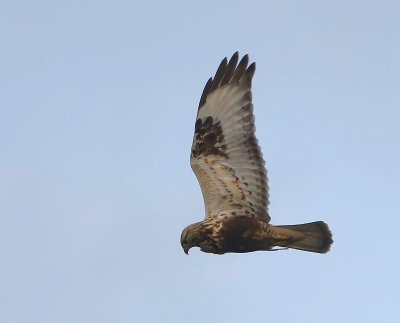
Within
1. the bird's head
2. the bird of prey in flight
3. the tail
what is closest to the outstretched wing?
the bird of prey in flight

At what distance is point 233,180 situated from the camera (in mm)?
9148

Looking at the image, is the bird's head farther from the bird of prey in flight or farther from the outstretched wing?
the outstretched wing

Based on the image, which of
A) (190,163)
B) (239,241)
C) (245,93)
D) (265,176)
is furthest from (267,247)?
(245,93)

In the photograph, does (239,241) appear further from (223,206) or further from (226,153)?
(226,153)

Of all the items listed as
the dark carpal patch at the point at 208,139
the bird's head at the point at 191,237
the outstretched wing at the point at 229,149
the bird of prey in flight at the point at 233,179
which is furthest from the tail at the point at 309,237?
the dark carpal patch at the point at 208,139

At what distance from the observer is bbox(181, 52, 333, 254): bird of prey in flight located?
342 inches

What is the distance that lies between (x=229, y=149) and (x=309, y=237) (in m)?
1.62

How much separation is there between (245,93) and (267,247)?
7.12 feet

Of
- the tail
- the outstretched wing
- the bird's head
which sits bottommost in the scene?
the tail

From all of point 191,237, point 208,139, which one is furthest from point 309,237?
point 208,139

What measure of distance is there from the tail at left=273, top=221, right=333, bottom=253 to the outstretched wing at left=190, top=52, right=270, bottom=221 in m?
0.49

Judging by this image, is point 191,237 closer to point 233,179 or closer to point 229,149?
point 233,179

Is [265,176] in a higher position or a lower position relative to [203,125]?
lower

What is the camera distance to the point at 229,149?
9.21 m
